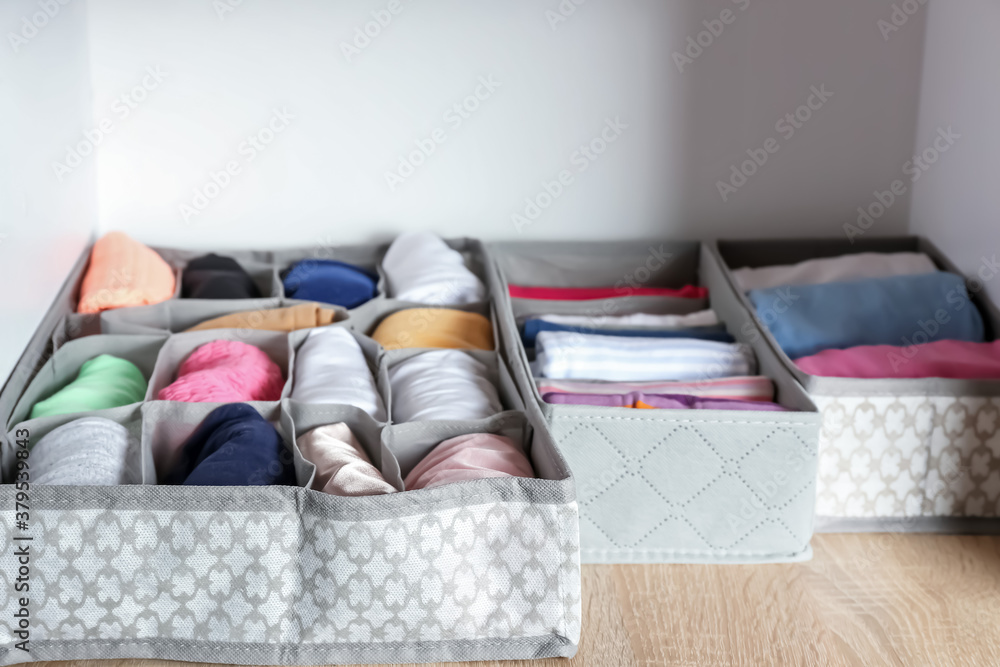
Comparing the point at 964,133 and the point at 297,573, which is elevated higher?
the point at 964,133

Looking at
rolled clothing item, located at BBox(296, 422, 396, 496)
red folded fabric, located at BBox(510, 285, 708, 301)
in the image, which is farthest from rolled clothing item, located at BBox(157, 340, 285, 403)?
red folded fabric, located at BBox(510, 285, 708, 301)

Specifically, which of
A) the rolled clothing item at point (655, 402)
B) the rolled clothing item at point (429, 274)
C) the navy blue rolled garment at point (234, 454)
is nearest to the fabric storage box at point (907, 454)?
the rolled clothing item at point (655, 402)

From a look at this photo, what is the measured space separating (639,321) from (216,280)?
0.88 metres

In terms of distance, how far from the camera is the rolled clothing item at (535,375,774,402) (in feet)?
5.48

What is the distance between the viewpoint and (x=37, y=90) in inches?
67.7

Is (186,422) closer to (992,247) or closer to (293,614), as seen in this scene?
(293,614)

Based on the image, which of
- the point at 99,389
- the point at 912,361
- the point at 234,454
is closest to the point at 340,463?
the point at 234,454

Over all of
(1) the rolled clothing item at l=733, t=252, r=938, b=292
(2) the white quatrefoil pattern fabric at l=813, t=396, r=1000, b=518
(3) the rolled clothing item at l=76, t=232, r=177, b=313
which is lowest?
(2) the white quatrefoil pattern fabric at l=813, t=396, r=1000, b=518

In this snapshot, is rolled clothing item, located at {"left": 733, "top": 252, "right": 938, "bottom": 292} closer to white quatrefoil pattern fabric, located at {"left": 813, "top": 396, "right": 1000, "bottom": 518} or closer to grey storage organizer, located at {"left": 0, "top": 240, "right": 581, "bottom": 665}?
white quatrefoil pattern fabric, located at {"left": 813, "top": 396, "right": 1000, "bottom": 518}

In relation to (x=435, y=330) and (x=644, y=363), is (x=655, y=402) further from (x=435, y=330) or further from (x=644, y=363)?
(x=435, y=330)

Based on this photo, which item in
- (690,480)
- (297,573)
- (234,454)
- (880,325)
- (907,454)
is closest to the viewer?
(297,573)

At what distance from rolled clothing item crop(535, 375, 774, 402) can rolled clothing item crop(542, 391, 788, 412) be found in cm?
4

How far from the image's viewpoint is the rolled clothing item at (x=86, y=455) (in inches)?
52.5

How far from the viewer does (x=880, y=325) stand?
1.86 meters
